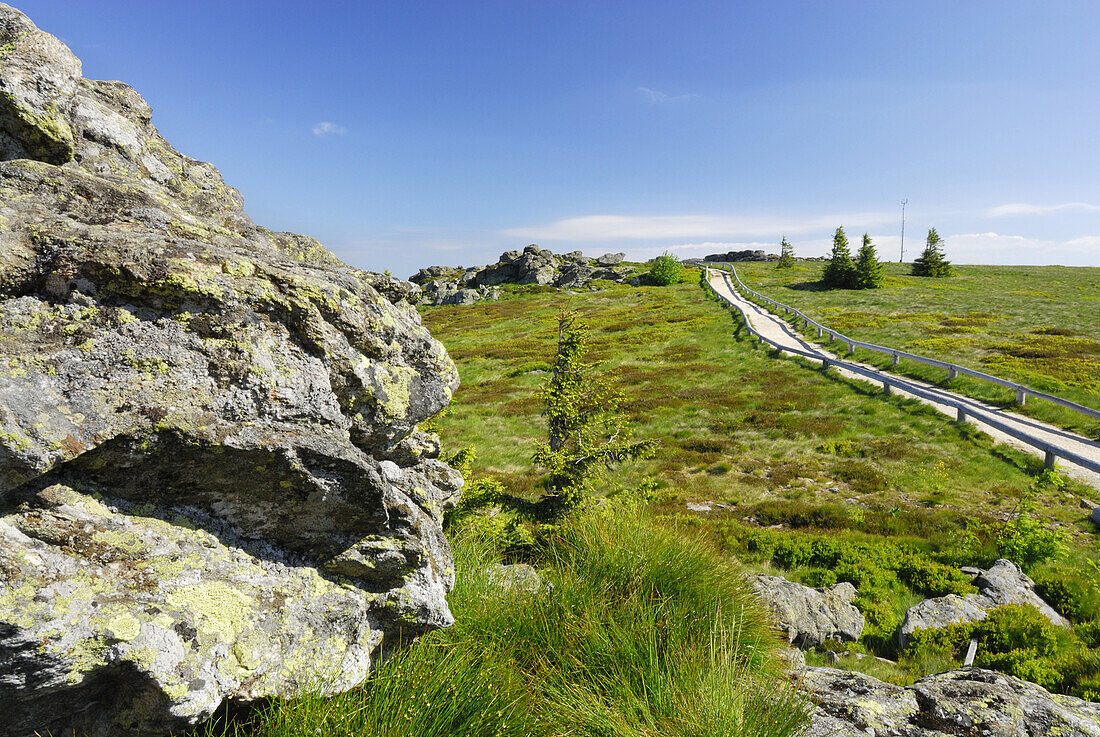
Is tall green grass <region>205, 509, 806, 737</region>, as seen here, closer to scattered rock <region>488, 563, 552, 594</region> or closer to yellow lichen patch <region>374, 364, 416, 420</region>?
scattered rock <region>488, 563, 552, 594</region>

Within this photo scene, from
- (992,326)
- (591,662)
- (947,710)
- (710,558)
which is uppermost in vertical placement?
(992,326)

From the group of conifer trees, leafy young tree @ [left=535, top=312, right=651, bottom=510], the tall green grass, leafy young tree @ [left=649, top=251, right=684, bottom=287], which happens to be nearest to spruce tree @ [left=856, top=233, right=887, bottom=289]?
the group of conifer trees

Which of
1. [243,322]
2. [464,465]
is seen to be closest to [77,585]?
[243,322]

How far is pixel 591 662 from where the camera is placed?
4.28 m

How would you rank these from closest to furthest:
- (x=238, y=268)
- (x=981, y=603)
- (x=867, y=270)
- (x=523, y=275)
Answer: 1. (x=238, y=268)
2. (x=981, y=603)
3. (x=867, y=270)
4. (x=523, y=275)

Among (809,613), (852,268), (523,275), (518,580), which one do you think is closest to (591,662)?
(518,580)

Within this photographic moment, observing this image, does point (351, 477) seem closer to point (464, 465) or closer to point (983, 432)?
point (464, 465)

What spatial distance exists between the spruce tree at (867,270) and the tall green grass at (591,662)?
74.4m

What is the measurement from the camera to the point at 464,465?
9.84 metres

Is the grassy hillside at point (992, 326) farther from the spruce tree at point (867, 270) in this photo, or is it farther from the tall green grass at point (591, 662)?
the tall green grass at point (591, 662)

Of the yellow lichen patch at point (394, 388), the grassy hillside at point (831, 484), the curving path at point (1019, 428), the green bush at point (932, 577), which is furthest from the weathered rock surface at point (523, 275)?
the yellow lichen patch at point (394, 388)

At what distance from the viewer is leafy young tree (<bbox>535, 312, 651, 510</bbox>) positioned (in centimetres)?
1185

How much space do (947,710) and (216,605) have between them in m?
5.57

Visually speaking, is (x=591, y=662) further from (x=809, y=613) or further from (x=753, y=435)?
(x=753, y=435)
